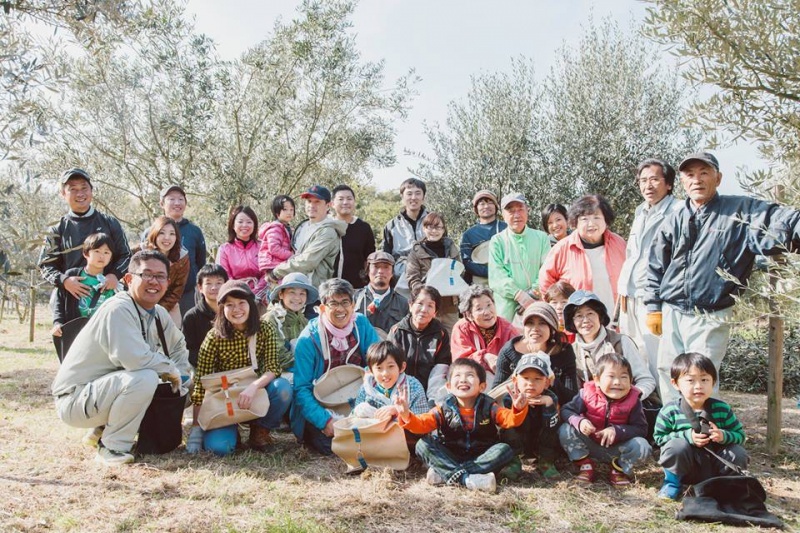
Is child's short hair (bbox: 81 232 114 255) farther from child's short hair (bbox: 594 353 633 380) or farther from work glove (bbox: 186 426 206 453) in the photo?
child's short hair (bbox: 594 353 633 380)

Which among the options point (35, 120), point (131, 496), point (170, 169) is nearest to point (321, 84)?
point (170, 169)

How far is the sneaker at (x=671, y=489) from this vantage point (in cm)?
395


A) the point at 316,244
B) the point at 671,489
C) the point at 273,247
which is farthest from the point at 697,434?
the point at 273,247

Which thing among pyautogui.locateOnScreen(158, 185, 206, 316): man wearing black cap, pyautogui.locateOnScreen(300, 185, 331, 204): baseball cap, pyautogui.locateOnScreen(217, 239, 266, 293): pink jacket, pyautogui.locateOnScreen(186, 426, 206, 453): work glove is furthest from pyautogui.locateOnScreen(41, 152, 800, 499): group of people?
pyautogui.locateOnScreen(300, 185, 331, 204): baseball cap

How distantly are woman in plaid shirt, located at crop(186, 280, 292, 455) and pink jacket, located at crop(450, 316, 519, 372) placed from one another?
58.1 inches

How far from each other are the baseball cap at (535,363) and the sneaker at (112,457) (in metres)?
2.95

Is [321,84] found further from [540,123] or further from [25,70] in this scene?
[25,70]

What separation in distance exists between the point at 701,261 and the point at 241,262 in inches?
179

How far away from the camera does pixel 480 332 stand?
520 cm

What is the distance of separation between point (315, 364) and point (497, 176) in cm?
677

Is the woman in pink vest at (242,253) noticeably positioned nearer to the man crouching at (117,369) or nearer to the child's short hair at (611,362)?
the man crouching at (117,369)

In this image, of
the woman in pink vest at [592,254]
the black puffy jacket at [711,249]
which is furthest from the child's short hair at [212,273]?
the black puffy jacket at [711,249]

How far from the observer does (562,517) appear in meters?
Answer: 3.64

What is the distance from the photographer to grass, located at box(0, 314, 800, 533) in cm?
345
